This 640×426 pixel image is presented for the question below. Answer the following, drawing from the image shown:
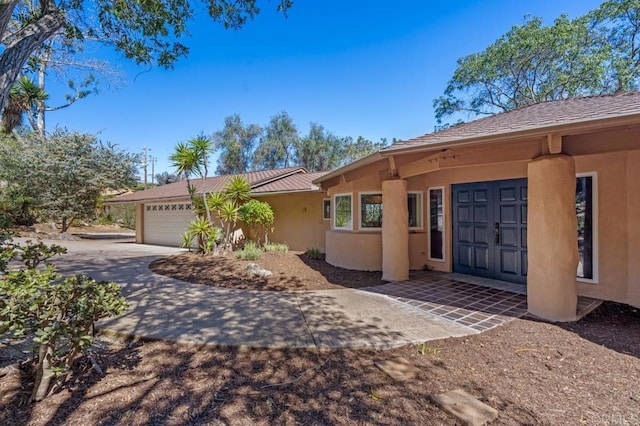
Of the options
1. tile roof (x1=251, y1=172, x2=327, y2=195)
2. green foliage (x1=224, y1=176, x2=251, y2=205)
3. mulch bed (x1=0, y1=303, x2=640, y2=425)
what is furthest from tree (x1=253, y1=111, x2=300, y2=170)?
mulch bed (x1=0, y1=303, x2=640, y2=425)

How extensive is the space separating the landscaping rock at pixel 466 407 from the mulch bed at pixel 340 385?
0.08 m

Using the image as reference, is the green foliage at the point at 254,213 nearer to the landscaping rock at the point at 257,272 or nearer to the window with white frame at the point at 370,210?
the landscaping rock at the point at 257,272

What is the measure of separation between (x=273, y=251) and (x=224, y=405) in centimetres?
777

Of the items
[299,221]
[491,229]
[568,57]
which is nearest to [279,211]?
[299,221]

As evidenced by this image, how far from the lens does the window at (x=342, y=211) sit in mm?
8887

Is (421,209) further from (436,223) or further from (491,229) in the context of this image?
(491,229)

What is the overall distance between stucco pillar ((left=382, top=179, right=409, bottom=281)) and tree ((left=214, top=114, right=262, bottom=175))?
27357 millimetres

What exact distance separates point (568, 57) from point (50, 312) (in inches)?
934

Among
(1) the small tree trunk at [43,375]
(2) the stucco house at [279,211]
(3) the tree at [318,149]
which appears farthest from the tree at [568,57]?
(1) the small tree trunk at [43,375]

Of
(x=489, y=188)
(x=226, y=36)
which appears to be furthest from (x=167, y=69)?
(x=489, y=188)

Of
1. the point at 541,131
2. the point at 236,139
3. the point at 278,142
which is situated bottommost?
the point at 541,131

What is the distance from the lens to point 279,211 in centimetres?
1310

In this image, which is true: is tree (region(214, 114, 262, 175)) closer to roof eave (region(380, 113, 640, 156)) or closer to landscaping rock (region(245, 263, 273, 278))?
landscaping rock (region(245, 263, 273, 278))

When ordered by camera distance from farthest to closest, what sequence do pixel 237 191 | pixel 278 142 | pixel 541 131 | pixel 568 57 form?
pixel 278 142 → pixel 568 57 → pixel 237 191 → pixel 541 131
